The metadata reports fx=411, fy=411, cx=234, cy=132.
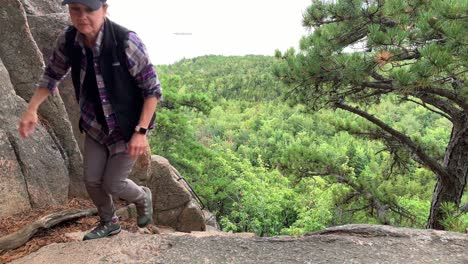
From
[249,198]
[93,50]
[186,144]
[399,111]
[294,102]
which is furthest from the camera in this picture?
[399,111]

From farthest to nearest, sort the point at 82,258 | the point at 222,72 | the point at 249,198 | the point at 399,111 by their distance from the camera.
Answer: the point at 222,72, the point at 399,111, the point at 249,198, the point at 82,258

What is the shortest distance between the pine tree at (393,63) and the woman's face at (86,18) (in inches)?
136

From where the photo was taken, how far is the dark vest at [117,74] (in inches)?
87.6

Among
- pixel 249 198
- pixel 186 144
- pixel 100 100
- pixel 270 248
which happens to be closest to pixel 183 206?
pixel 270 248

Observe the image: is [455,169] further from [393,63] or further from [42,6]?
[42,6]

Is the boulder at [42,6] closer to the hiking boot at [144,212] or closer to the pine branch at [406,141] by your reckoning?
the hiking boot at [144,212]

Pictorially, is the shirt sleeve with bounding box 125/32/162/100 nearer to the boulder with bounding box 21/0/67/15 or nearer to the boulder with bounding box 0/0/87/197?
the boulder with bounding box 0/0/87/197

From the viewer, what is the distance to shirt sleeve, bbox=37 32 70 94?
236 centimetres

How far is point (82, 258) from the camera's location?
256 centimetres

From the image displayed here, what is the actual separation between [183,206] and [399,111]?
40516 mm

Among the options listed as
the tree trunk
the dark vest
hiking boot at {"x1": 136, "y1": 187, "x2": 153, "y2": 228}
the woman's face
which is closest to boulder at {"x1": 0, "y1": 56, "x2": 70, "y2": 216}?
hiking boot at {"x1": 136, "y1": 187, "x2": 153, "y2": 228}

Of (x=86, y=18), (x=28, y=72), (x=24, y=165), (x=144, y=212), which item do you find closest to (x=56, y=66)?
(x=86, y=18)

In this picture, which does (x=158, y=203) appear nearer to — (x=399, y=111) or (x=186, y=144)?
(x=186, y=144)

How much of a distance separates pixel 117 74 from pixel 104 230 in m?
1.21
